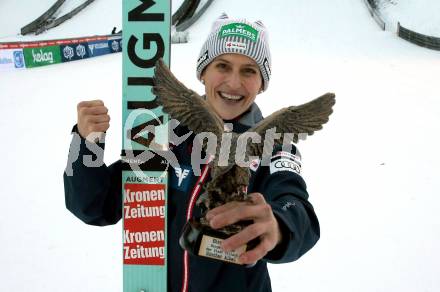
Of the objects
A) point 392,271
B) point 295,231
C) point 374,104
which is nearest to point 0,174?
point 392,271

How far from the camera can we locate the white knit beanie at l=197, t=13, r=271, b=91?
1.43 meters

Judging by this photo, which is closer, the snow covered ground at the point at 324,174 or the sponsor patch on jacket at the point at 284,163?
the sponsor patch on jacket at the point at 284,163

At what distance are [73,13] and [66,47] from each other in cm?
905

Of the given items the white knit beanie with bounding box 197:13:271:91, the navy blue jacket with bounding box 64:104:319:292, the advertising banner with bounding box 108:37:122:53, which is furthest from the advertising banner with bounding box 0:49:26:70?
the white knit beanie with bounding box 197:13:271:91

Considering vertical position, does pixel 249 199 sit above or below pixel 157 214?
above

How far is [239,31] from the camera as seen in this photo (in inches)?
57.4

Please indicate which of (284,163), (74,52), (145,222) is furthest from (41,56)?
(284,163)

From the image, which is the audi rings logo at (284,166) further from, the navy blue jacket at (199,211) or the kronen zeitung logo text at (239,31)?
the kronen zeitung logo text at (239,31)

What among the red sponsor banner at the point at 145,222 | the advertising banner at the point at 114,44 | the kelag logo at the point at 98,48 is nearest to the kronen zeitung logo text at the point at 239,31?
the red sponsor banner at the point at 145,222

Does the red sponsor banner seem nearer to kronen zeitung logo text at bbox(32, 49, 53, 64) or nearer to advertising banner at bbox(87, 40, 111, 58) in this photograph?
kronen zeitung logo text at bbox(32, 49, 53, 64)

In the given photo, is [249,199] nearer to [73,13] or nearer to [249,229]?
[249,229]

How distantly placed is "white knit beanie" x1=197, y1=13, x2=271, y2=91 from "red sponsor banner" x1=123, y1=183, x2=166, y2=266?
697 mm

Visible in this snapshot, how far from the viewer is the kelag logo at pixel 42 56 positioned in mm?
10274

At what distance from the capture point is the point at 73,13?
19.2 m
